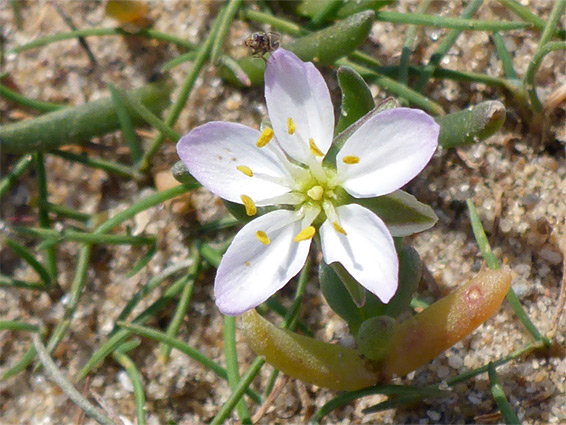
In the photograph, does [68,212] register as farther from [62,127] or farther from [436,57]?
A: [436,57]

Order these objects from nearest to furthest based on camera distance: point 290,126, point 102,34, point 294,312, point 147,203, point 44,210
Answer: point 290,126, point 294,312, point 147,203, point 44,210, point 102,34

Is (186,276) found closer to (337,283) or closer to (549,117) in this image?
(337,283)

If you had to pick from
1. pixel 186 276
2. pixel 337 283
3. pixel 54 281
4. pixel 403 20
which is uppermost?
Result: pixel 403 20

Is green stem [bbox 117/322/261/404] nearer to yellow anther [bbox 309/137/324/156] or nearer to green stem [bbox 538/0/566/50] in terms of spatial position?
yellow anther [bbox 309/137/324/156]

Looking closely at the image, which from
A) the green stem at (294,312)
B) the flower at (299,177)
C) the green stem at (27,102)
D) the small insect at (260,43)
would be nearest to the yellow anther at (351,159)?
the flower at (299,177)

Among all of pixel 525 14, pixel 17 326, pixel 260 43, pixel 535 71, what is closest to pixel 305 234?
pixel 260 43

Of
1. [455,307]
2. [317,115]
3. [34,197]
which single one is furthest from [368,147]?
[34,197]

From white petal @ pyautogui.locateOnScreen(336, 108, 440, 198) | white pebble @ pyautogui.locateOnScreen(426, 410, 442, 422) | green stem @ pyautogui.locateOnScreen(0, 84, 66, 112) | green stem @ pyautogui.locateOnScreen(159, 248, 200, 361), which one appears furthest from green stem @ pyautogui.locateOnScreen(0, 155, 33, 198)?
white pebble @ pyautogui.locateOnScreen(426, 410, 442, 422)
